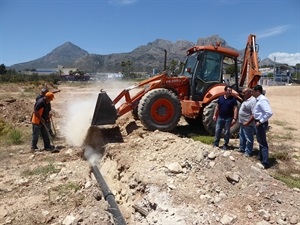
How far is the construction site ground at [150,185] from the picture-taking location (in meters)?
4.87


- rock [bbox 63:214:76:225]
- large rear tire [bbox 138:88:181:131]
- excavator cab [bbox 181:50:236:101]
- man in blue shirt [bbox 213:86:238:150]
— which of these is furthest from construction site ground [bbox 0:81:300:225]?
excavator cab [bbox 181:50:236:101]

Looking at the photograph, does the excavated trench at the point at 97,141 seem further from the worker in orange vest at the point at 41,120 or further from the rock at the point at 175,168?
the rock at the point at 175,168

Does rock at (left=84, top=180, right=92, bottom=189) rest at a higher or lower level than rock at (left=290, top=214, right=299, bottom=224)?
higher

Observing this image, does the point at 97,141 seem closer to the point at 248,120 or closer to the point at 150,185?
the point at 150,185

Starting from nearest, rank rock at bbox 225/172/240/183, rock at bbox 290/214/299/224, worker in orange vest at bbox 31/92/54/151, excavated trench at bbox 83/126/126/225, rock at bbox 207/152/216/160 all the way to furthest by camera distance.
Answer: rock at bbox 290/214/299/224 → rock at bbox 225/172/240/183 → rock at bbox 207/152/216/160 → worker in orange vest at bbox 31/92/54/151 → excavated trench at bbox 83/126/126/225

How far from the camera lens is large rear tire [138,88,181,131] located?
29.5ft

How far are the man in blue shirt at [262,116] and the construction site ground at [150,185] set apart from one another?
16.6 inches

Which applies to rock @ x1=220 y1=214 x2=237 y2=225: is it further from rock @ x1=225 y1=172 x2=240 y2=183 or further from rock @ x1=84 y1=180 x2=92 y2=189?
rock @ x1=84 y1=180 x2=92 y2=189

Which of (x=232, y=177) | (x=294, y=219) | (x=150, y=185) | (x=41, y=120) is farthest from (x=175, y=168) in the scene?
(x=41, y=120)

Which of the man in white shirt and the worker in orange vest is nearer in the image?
the man in white shirt

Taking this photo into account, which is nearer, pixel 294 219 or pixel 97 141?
pixel 294 219

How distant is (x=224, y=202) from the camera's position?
513 centimetres

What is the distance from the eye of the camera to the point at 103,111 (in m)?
8.56

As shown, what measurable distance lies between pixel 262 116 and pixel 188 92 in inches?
132
